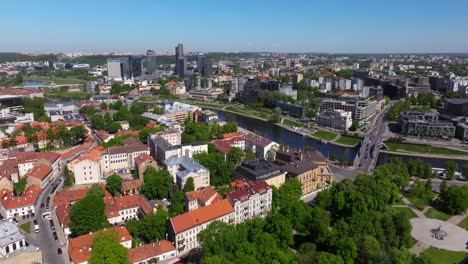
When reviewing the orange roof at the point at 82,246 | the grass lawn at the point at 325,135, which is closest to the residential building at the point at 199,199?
the orange roof at the point at 82,246

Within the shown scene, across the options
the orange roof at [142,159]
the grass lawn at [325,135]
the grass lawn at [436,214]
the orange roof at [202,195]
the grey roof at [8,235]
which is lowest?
the grass lawn at [436,214]

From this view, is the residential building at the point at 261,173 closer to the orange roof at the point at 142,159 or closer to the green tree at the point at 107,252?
the orange roof at the point at 142,159

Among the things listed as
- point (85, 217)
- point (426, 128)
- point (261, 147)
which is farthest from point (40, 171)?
point (426, 128)

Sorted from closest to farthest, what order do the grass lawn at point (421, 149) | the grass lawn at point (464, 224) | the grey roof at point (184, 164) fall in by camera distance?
the grass lawn at point (464, 224) < the grey roof at point (184, 164) < the grass lawn at point (421, 149)

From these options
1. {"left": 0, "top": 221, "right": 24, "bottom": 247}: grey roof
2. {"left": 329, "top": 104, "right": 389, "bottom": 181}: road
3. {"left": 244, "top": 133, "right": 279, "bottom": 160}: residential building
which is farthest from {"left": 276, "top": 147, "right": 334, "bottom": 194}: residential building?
{"left": 0, "top": 221, "right": 24, "bottom": 247}: grey roof

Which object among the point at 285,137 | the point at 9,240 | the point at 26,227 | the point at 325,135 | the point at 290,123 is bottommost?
the point at 285,137

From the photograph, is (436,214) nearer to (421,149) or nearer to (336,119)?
(421,149)
